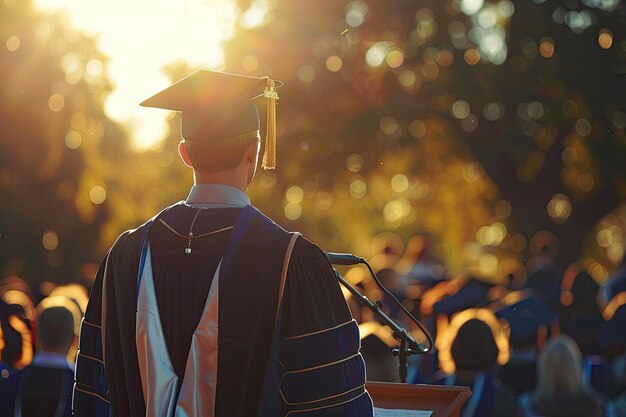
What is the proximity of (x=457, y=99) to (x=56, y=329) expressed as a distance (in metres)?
10.3

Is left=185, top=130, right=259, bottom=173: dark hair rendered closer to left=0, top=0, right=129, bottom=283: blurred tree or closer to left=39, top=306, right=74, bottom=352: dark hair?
left=39, top=306, right=74, bottom=352: dark hair

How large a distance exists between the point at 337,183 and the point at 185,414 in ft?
50.1

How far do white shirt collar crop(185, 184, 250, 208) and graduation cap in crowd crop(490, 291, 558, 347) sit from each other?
18.1 ft

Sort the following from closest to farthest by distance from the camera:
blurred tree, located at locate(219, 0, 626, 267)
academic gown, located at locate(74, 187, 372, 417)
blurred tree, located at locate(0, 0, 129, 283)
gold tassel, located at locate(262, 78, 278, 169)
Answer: academic gown, located at locate(74, 187, 372, 417), gold tassel, located at locate(262, 78, 278, 169), blurred tree, located at locate(219, 0, 626, 267), blurred tree, located at locate(0, 0, 129, 283)

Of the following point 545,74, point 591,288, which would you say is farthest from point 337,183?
point 591,288

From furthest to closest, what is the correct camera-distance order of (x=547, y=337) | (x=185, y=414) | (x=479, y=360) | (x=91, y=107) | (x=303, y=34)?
(x=91, y=107) < (x=303, y=34) < (x=547, y=337) < (x=479, y=360) < (x=185, y=414)

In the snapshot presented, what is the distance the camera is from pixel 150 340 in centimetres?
280

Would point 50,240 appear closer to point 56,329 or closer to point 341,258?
point 56,329

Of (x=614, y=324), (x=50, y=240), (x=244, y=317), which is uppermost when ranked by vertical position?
A: (x=50, y=240)

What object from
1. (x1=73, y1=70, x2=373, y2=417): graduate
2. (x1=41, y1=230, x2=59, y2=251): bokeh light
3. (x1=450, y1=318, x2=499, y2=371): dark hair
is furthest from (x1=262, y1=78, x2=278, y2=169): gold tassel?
(x1=41, y1=230, x2=59, y2=251): bokeh light

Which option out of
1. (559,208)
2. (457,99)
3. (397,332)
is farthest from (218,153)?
(457,99)

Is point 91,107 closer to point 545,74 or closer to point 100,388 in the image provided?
point 545,74

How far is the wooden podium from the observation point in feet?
9.64

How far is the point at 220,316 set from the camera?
279 centimetres
